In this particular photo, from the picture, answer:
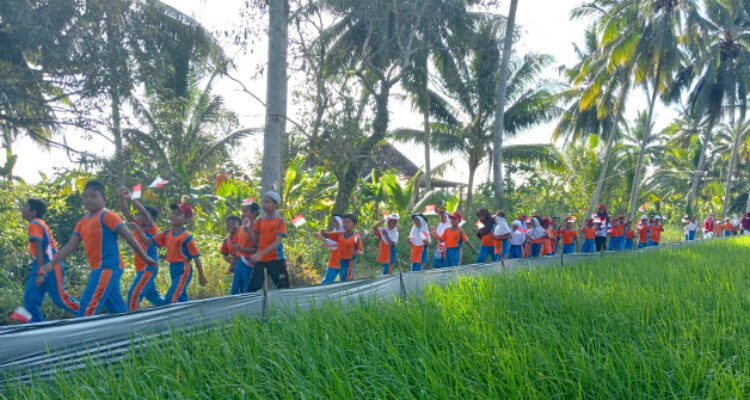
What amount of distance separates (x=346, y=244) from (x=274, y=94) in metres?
2.58

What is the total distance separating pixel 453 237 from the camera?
31.9ft

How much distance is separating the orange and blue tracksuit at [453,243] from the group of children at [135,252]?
387cm

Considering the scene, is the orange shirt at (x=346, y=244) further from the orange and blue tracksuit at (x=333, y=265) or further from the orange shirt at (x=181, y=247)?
the orange shirt at (x=181, y=247)

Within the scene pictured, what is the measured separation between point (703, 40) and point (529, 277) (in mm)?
19550

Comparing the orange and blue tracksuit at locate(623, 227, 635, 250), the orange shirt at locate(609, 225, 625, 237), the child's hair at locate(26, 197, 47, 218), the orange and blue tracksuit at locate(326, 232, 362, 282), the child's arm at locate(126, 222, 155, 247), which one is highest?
the child's hair at locate(26, 197, 47, 218)

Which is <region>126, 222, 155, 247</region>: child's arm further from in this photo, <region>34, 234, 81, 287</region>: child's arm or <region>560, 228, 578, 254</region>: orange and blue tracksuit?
<region>560, 228, 578, 254</region>: orange and blue tracksuit

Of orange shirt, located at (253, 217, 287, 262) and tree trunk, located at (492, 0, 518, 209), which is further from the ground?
tree trunk, located at (492, 0, 518, 209)

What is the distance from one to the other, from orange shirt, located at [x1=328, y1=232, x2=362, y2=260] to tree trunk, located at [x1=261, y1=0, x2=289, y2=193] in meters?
→ 1.36

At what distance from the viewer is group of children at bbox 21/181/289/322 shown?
4.97m

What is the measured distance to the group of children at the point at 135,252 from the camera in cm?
497

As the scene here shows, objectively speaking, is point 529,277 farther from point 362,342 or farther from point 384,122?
point 384,122

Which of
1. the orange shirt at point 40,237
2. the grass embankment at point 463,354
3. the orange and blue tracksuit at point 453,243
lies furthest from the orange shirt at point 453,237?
the orange shirt at point 40,237

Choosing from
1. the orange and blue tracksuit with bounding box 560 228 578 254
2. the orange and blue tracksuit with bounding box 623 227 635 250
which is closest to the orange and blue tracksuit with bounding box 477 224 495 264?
the orange and blue tracksuit with bounding box 560 228 578 254

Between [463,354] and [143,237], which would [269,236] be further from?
[463,354]
